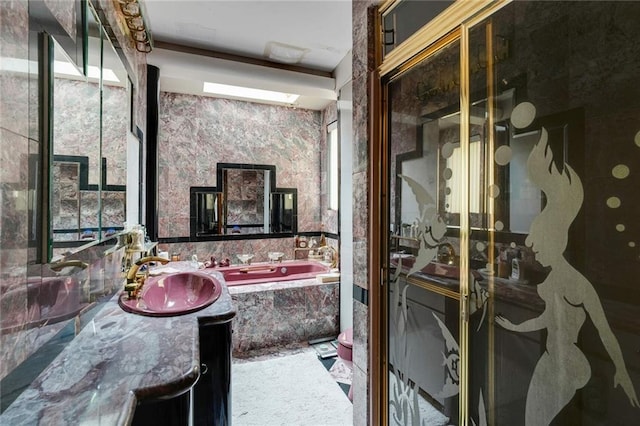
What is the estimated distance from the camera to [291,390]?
2.38m

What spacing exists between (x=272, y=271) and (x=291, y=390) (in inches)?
69.9

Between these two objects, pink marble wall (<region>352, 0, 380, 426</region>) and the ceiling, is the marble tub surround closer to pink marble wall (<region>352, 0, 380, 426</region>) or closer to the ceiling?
pink marble wall (<region>352, 0, 380, 426</region>)

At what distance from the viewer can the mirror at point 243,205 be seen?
154 inches

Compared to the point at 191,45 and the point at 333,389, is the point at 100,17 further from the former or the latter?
the point at 333,389

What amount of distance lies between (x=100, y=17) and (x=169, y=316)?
4.65 ft

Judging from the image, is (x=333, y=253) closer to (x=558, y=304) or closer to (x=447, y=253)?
(x=447, y=253)

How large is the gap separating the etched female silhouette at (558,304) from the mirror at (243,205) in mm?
3564

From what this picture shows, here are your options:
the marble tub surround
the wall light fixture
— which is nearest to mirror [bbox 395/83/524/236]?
the wall light fixture

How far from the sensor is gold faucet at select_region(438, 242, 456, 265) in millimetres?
1256

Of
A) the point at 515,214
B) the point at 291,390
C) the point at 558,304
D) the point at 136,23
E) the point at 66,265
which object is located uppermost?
the point at 136,23

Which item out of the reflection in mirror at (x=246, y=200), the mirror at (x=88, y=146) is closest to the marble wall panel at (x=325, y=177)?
the reflection in mirror at (x=246, y=200)

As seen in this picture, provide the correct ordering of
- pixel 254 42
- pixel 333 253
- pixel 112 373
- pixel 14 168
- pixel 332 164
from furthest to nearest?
pixel 332 164 < pixel 333 253 < pixel 254 42 < pixel 112 373 < pixel 14 168

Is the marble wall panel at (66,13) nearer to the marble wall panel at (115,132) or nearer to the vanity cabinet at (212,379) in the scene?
the marble wall panel at (115,132)

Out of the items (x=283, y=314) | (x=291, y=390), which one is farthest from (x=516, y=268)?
(x=283, y=314)
